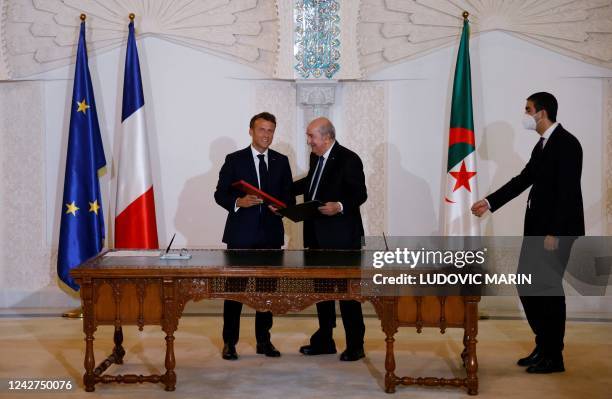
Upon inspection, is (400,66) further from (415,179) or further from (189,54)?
(189,54)

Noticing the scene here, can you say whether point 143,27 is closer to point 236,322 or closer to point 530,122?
point 236,322

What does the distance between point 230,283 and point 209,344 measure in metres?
1.25

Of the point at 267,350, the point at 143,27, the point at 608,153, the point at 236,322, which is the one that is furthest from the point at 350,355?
the point at 143,27

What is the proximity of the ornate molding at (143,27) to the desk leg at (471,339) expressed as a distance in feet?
9.82

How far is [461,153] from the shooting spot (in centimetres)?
645

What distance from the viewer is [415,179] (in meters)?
6.83

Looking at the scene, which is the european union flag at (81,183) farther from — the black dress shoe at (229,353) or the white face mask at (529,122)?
the white face mask at (529,122)

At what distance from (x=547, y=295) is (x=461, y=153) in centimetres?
174

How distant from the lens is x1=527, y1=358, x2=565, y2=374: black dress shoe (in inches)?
196

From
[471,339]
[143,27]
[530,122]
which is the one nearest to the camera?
[471,339]

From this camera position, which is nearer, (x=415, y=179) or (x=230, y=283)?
(x=230, y=283)

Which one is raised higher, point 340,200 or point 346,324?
point 340,200

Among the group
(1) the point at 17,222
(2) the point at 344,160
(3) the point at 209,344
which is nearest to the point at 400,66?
(2) the point at 344,160

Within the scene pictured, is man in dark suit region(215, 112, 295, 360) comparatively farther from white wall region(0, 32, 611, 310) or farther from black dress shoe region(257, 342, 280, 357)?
white wall region(0, 32, 611, 310)
